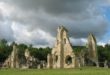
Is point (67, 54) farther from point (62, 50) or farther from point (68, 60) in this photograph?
point (68, 60)

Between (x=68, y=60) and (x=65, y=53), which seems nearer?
(x=65, y=53)

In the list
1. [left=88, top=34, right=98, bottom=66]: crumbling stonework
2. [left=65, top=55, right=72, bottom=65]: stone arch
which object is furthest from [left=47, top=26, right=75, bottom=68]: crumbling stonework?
[left=88, top=34, right=98, bottom=66]: crumbling stonework

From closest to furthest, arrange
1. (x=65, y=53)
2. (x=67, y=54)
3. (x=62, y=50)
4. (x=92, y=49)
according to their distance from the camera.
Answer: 1. (x=67, y=54)
2. (x=65, y=53)
3. (x=92, y=49)
4. (x=62, y=50)

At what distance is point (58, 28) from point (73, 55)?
6538 mm

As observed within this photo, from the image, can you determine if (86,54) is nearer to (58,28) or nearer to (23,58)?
(58,28)

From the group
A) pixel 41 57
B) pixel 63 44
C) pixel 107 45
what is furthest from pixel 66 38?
pixel 107 45

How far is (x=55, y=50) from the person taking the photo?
240 feet

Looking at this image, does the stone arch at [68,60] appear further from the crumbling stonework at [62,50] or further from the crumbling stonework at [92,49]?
the crumbling stonework at [92,49]

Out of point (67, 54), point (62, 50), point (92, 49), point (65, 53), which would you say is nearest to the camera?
point (67, 54)

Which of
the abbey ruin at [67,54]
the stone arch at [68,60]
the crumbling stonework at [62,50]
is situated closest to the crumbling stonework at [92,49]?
the abbey ruin at [67,54]

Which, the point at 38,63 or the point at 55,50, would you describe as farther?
the point at 38,63

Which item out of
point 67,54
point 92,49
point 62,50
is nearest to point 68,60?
point 62,50

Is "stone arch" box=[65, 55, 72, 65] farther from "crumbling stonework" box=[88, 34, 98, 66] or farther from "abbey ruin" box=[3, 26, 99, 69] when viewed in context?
"crumbling stonework" box=[88, 34, 98, 66]

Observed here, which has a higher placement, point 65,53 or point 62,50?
point 62,50
